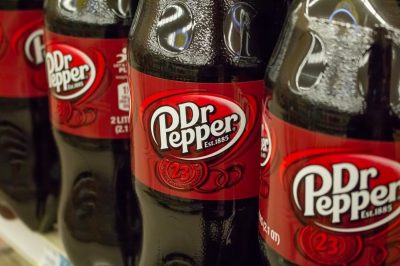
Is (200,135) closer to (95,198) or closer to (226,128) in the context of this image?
(226,128)

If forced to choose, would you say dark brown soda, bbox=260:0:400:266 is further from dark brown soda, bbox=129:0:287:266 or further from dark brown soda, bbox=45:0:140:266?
dark brown soda, bbox=45:0:140:266

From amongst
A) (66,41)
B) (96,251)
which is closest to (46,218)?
(96,251)

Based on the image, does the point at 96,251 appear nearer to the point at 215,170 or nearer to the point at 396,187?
the point at 215,170

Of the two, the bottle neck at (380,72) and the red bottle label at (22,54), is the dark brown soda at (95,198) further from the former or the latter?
the bottle neck at (380,72)

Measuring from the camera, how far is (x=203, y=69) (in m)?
0.74

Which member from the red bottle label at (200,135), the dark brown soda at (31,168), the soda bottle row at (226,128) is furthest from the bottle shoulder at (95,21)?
the dark brown soda at (31,168)

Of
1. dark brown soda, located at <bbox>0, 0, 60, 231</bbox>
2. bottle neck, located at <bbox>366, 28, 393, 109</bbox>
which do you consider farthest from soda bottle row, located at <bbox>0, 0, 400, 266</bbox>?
dark brown soda, located at <bbox>0, 0, 60, 231</bbox>

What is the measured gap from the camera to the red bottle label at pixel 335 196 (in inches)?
23.6

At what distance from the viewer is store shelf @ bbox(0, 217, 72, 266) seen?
1.18m

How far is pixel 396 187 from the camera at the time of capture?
1.98 feet

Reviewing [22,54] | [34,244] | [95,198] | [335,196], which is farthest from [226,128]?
[34,244]

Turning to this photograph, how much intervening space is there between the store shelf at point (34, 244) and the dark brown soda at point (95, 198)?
2.7 inches

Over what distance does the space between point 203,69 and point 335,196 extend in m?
0.21

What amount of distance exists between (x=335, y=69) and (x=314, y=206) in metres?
0.13
